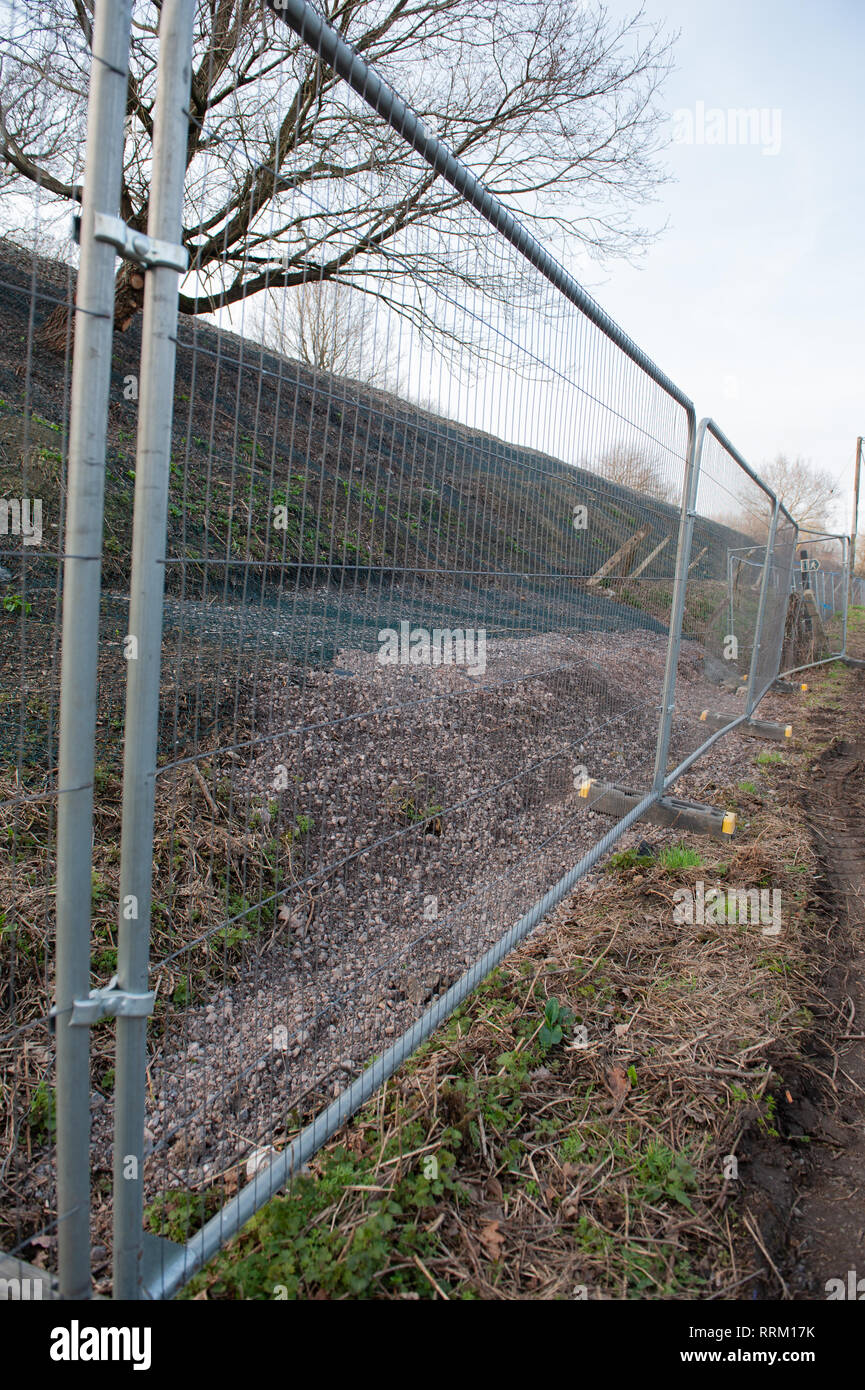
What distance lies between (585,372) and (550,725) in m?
2.23

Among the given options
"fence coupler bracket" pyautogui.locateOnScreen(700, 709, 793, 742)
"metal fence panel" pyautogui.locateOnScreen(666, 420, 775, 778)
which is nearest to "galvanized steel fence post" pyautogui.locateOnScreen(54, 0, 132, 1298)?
"metal fence panel" pyautogui.locateOnScreen(666, 420, 775, 778)

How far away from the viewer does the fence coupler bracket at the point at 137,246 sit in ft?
4.35

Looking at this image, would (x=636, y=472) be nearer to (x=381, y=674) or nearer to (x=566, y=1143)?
(x=381, y=674)

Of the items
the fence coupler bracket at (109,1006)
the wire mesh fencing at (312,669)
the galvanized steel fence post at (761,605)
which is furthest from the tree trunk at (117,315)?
the galvanized steel fence post at (761,605)

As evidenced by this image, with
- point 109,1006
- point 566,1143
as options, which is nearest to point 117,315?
point 109,1006

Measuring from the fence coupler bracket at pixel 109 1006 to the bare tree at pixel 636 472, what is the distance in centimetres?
266

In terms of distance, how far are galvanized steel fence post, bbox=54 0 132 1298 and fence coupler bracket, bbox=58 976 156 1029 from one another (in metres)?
0.01

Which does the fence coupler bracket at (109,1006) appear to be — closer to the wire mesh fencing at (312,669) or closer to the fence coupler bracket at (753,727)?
the wire mesh fencing at (312,669)

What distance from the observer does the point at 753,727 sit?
25.7 ft

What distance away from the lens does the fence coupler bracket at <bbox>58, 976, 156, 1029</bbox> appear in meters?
1.44

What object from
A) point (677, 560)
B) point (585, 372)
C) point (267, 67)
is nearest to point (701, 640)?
point (677, 560)

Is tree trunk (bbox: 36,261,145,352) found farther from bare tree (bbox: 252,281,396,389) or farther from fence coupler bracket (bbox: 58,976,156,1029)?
fence coupler bracket (bbox: 58,976,156,1029)

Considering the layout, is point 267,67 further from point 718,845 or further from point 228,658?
point 718,845

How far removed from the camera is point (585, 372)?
314 centimetres
